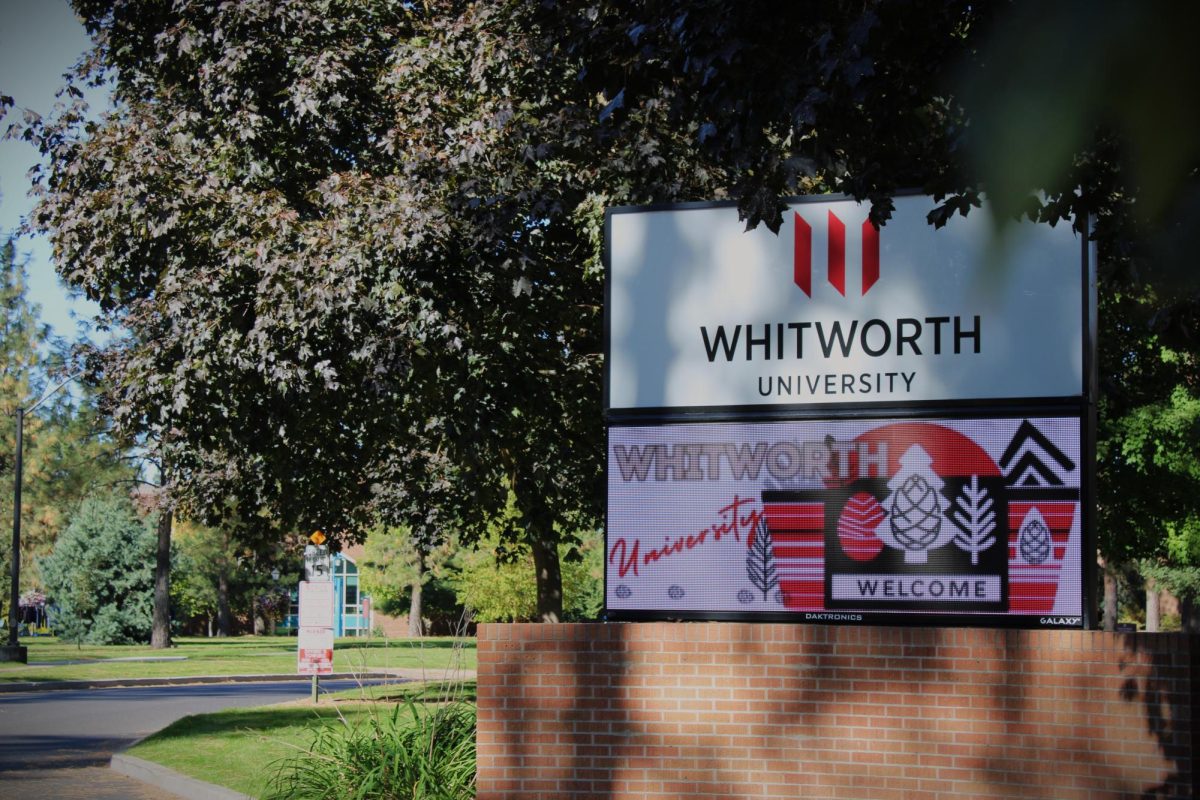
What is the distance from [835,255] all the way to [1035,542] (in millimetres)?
2123

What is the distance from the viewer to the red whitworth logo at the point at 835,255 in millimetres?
8414

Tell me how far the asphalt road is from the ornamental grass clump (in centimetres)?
268

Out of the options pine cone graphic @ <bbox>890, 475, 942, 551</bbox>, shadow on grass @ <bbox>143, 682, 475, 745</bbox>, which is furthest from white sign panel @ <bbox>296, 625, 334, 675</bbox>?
pine cone graphic @ <bbox>890, 475, 942, 551</bbox>

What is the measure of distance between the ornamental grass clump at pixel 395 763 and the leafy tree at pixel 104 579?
4375 cm

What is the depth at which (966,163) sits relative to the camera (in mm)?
1553

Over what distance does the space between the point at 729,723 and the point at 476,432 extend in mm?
6695

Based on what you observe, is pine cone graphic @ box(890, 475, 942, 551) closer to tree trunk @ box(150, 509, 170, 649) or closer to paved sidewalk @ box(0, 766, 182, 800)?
paved sidewalk @ box(0, 766, 182, 800)

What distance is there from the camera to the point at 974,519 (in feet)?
26.5

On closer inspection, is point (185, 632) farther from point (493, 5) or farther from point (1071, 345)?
point (1071, 345)

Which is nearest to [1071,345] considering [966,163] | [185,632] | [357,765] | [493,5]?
[357,765]

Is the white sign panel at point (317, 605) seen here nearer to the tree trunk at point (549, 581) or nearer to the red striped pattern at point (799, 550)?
the tree trunk at point (549, 581)

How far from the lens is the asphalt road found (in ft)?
45.3

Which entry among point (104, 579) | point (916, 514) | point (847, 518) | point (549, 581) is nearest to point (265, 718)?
point (549, 581)

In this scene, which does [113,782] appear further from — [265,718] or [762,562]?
[762,562]
